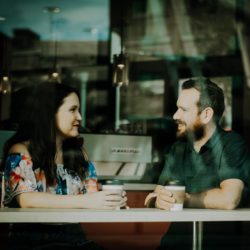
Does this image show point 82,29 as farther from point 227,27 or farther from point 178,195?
point 178,195

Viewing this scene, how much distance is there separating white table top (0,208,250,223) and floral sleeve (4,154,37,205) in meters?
0.29

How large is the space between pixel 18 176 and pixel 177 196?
0.74 meters

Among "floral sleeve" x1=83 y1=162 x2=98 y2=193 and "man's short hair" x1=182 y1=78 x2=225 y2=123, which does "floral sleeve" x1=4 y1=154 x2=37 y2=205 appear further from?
"man's short hair" x1=182 y1=78 x2=225 y2=123

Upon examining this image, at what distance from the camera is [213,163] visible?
2.74 meters

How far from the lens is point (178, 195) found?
226cm

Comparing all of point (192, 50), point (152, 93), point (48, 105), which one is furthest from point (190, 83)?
point (152, 93)

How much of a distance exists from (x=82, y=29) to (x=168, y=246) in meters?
5.38

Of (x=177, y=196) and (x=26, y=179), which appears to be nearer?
(x=177, y=196)

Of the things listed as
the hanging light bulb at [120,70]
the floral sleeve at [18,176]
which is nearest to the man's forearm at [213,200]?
the floral sleeve at [18,176]

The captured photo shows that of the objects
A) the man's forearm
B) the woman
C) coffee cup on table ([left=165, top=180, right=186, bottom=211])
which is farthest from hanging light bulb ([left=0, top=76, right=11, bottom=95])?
coffee cup on table ([left=165, top=180, right=186, bottom=211])

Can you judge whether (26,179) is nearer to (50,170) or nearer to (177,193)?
(50,170)

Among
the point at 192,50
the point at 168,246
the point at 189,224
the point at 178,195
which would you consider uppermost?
the point at 192,50

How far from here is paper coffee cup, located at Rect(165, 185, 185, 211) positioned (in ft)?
7.37

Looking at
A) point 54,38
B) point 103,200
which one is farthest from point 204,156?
point 54,38
